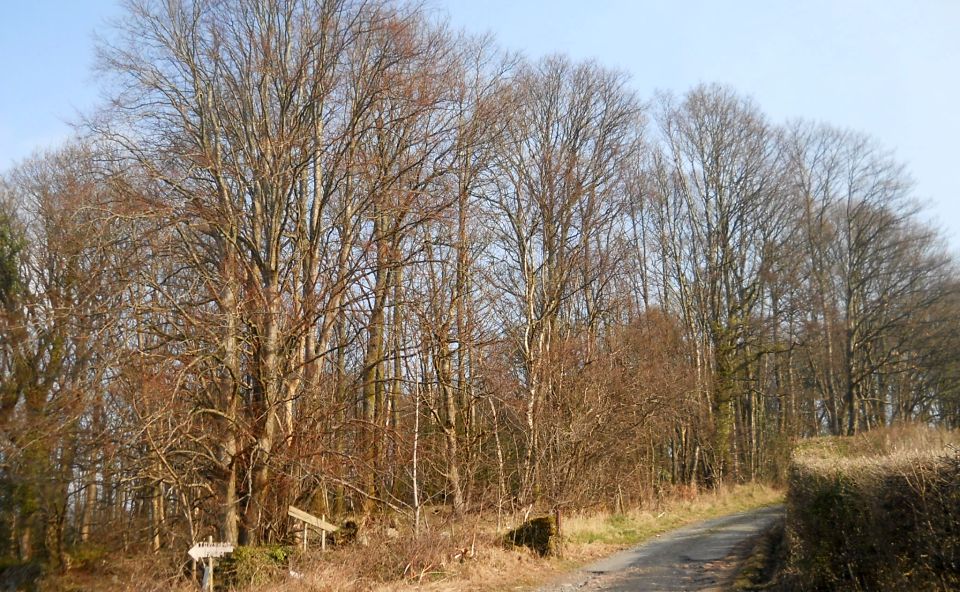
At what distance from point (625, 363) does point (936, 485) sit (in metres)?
A: 17.5

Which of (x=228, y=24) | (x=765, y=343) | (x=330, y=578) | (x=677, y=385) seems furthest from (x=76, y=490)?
(x=765, y=343)

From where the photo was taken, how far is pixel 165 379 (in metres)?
12.0

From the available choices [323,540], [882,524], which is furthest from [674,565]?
[882,524]

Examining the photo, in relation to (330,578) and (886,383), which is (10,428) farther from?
(886,383)

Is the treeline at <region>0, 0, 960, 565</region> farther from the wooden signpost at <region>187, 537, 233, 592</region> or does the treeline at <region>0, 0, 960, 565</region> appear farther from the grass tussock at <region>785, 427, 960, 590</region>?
the grass tussock at <region>785, 427, 960, 590</region>

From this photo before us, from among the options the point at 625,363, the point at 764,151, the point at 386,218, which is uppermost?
the point at 764,151

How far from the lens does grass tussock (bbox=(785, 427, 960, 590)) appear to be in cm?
699

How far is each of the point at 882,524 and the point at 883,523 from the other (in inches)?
1.0

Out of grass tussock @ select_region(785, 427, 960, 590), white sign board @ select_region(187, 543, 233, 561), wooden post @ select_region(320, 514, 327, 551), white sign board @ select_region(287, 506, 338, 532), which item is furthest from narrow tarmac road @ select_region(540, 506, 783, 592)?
Result: white sign board @ select_region(187, 543, 233, 561)

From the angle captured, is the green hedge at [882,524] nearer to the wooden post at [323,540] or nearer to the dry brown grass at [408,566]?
the dry brown grass at [408,566]

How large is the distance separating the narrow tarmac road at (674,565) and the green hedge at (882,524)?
2913mm

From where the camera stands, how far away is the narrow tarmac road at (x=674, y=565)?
12.9m

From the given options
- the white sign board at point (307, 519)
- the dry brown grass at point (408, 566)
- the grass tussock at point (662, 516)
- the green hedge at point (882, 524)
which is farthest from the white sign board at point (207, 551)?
the grass tussock at point (662, 516)

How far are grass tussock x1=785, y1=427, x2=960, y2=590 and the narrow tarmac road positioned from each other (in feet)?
8.81
